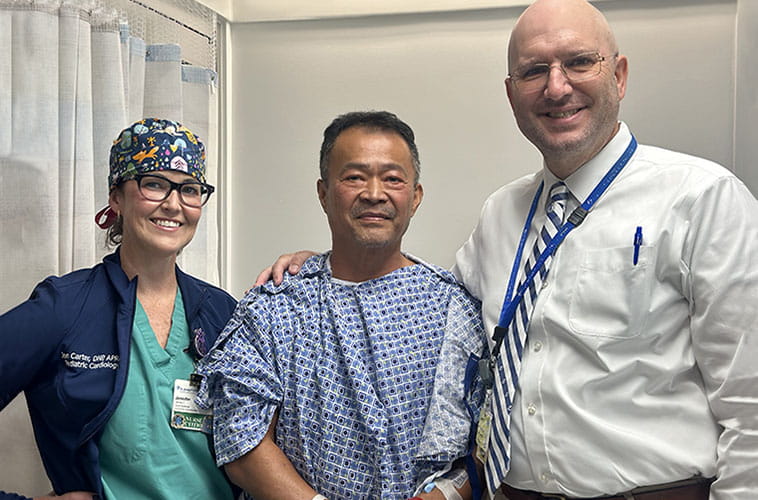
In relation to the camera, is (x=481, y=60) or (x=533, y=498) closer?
(x=533, y=498)

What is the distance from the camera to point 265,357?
72.6 inches

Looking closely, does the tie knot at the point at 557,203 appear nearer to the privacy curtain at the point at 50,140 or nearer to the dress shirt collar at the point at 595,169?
the dress shirt collar at the point at 595,169

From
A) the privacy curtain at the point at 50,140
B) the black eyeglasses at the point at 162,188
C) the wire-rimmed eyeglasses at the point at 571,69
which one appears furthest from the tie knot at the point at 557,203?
the privacy curtain at the point at 50,140

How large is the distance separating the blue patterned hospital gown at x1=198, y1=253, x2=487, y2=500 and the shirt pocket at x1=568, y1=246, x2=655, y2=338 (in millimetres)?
325

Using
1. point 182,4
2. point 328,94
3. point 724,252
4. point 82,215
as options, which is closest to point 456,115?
point 328,94

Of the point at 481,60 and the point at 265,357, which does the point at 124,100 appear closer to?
the point at 265,357

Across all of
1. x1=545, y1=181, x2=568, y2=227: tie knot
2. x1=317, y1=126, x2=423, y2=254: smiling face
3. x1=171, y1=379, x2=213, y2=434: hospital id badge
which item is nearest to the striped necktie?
x1=545, y1=181, x2=568, y2=227: tie knot

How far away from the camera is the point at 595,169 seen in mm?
1724

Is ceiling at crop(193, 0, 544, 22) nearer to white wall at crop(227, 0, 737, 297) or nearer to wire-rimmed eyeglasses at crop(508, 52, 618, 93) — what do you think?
white wall at crop(227, 0, 737, 297)

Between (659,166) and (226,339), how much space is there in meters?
1.07

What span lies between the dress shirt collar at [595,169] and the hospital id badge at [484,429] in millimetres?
496

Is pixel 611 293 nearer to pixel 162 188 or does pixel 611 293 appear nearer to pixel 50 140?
pixel 162 188

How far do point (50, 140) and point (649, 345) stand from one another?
1668 millimetres

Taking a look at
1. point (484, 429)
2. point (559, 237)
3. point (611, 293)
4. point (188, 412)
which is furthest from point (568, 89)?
point (188, 412)
